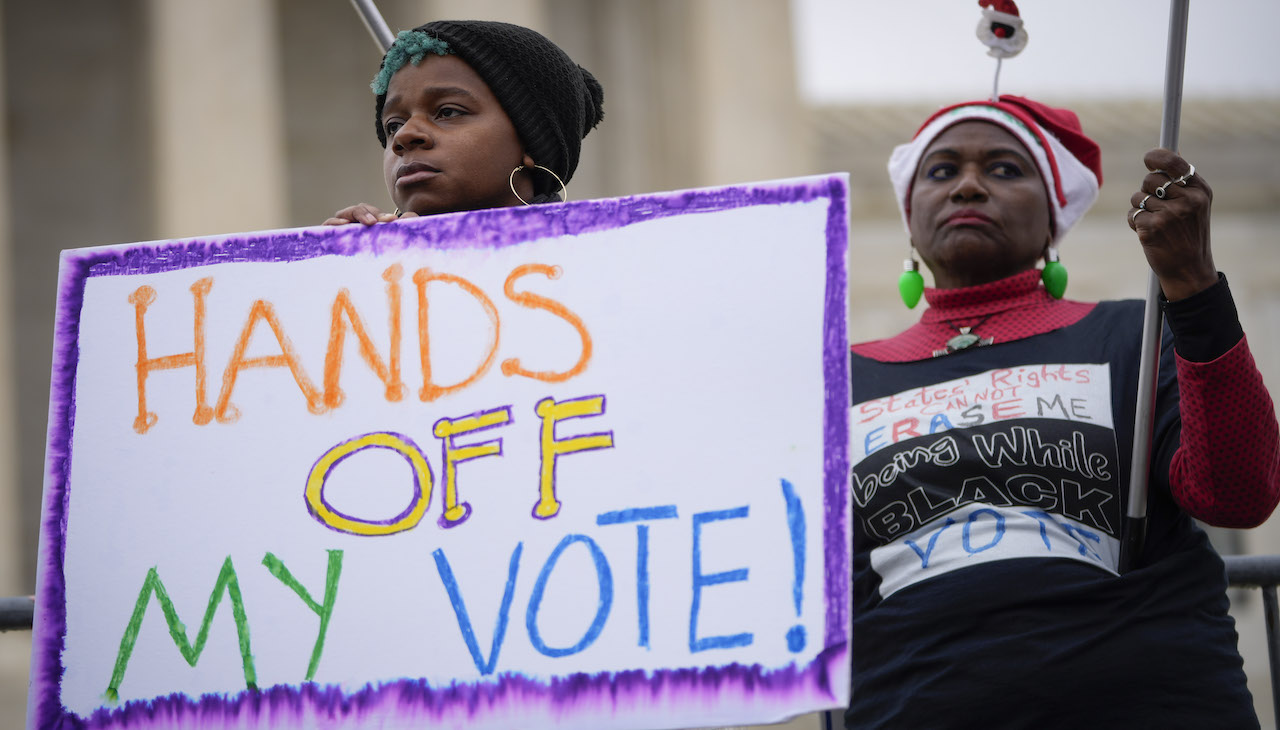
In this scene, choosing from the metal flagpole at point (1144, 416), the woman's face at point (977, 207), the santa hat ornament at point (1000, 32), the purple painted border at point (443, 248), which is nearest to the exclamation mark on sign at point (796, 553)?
the purple painted border at point (443, 248)

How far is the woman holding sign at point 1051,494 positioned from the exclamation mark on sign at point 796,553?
16.4 inches

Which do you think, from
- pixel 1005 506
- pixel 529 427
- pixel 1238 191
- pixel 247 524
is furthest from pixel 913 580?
pixel 1238 191

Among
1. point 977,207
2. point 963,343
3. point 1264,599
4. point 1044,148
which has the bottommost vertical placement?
point 1264,599

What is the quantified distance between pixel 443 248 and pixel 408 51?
0.39m

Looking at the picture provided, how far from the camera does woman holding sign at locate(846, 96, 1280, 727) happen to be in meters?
2.09

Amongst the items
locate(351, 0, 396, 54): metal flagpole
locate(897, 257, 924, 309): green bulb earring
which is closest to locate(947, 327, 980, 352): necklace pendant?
locate(897, 257, 924, 309): green bulb earring

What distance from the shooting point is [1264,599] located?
2.78 metres

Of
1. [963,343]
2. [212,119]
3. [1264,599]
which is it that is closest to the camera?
[963,343]

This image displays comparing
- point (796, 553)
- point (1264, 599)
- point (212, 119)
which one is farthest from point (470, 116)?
point (212, 119)

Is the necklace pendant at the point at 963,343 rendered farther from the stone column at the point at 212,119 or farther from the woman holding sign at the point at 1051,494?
the stone column at the point at 212,119

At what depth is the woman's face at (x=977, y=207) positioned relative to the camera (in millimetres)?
2598

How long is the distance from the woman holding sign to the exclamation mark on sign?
1.36 feet

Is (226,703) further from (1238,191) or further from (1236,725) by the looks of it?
(1238,191)

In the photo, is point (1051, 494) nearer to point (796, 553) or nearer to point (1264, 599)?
point (796, 553)
